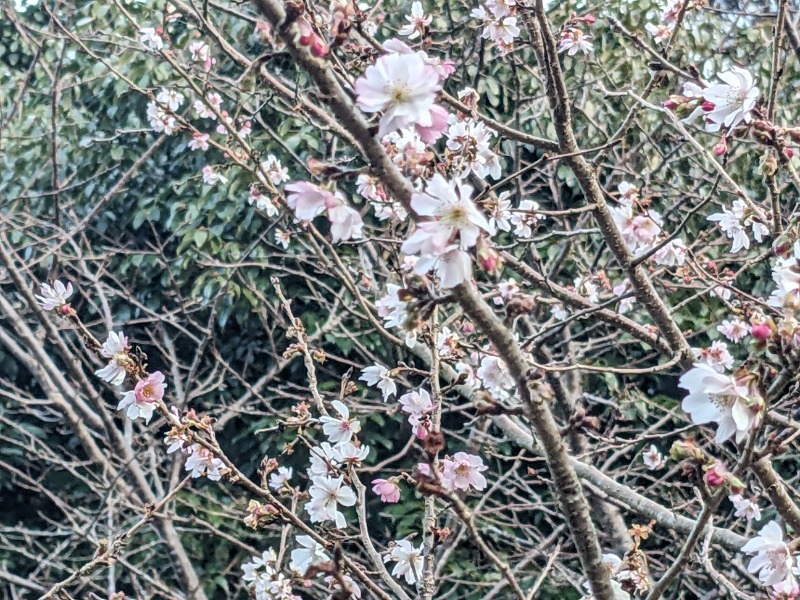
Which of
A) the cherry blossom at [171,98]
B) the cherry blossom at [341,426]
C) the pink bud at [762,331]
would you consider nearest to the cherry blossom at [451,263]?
the pink bud at [762,331]

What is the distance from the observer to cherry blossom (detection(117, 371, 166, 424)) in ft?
6.14

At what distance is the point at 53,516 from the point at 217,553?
4.03 feet

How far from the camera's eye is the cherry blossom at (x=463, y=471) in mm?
1834

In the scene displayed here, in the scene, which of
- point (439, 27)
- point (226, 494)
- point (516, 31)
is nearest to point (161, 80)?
point (439, 27)

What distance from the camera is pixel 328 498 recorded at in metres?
1.88

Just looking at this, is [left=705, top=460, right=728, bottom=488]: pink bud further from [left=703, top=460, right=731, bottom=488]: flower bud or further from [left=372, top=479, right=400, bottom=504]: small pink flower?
[left=372, top=479, right=400, bottom=504]: small pink flower

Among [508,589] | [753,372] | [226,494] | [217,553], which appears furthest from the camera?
[226,494]

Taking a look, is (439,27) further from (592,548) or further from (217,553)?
(592,548)

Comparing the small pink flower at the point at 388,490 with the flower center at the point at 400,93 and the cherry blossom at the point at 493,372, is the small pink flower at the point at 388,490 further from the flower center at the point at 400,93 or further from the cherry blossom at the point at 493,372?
the flower center at the point at 400,93

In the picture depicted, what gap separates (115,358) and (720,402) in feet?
4.53

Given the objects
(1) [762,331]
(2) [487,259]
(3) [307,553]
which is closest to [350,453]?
(3) [307,553]

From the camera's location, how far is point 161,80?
4.60 m

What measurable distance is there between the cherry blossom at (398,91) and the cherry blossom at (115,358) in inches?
42.3

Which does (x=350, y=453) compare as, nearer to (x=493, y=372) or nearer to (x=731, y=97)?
(x=493, y=372)
